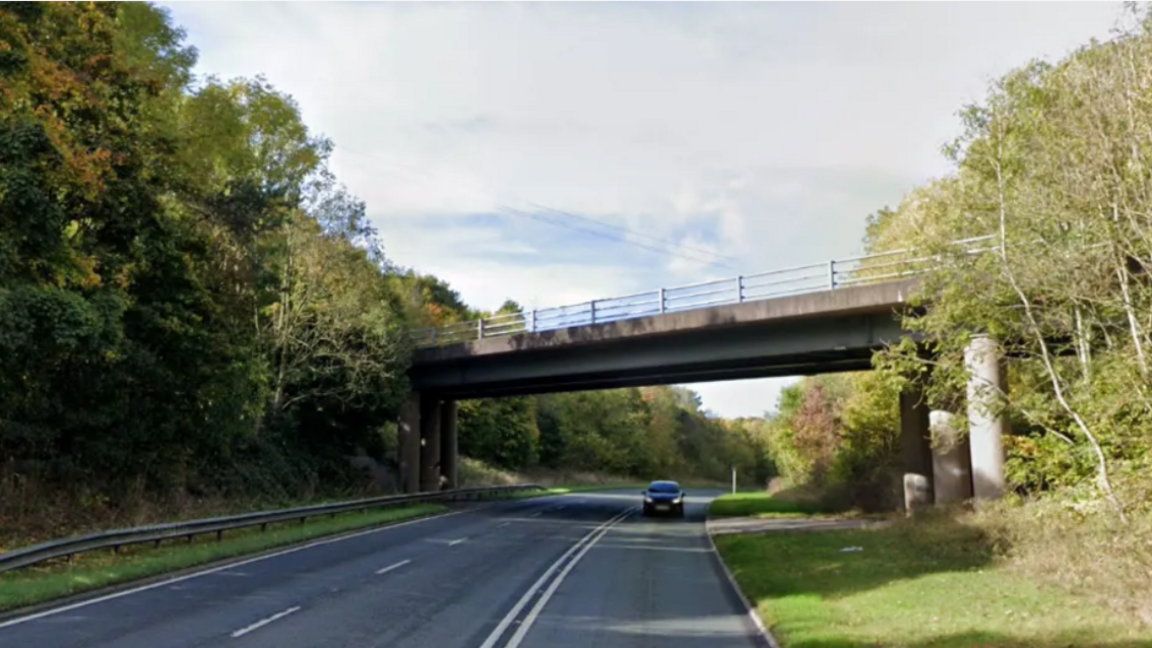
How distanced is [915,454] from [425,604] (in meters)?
23.0

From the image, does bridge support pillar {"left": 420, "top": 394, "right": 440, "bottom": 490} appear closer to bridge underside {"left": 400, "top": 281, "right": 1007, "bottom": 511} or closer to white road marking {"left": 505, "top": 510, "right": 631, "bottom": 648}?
bridge underside {"left": 400, "top": 281, "right": 1007, "bottom": 511}

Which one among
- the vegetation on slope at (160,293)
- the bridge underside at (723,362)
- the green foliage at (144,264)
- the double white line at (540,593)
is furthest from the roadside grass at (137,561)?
the bridge underside at (723,362)

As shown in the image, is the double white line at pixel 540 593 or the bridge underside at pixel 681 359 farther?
the bridge underside at pixel 681 359

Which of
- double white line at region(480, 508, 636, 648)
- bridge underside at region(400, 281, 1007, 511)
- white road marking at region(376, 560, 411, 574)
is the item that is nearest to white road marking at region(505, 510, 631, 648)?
double white line at region(480, 508, 636, 648)

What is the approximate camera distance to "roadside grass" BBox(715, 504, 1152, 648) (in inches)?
413

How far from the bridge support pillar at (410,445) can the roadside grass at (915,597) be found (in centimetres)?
2625

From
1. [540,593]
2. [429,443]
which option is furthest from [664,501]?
[540,593]

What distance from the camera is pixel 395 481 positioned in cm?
4872

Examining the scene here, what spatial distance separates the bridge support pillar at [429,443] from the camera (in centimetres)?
4850

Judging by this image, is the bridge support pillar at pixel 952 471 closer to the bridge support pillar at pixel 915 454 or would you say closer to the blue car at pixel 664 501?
the bridge support pillar at pixel 915 454

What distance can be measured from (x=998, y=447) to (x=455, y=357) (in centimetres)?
2441

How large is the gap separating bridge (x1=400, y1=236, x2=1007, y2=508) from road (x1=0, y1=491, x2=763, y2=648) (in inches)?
296

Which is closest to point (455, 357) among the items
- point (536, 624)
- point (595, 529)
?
point (595, 529)

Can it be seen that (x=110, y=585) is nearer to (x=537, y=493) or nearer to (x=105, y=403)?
(x=105, y=403)
